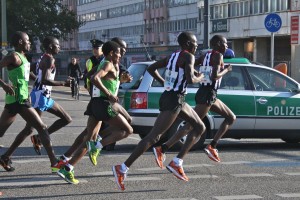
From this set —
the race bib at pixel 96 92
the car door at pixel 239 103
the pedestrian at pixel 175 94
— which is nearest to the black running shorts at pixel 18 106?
the race bib at pixel 96 92

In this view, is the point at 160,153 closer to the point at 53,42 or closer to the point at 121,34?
the point at 53,42

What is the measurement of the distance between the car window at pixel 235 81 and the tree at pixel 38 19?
56.7m

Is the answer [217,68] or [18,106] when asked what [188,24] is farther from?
[18,106]

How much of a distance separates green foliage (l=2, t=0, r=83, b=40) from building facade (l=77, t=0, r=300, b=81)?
21.1ft

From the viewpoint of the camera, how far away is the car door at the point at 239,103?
13141mm

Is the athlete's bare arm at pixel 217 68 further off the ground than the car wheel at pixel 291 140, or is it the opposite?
the athlete's bare arm at pixel 217 68

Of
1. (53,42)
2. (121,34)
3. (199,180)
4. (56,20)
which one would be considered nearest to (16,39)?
(53,42)

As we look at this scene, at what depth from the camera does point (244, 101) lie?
43.3ft

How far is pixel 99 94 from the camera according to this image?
30.3ft

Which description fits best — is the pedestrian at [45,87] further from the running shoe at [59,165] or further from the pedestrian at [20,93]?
the running shoe at [59,165]

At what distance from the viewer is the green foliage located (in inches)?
2724

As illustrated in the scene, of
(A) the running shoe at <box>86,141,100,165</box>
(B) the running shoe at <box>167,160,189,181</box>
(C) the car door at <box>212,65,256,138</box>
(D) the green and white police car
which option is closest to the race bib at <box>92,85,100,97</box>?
(A) the running shoe at <box>86,141,100,165</box>

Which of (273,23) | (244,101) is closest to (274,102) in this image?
(244,101)

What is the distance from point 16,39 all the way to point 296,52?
4559cm
